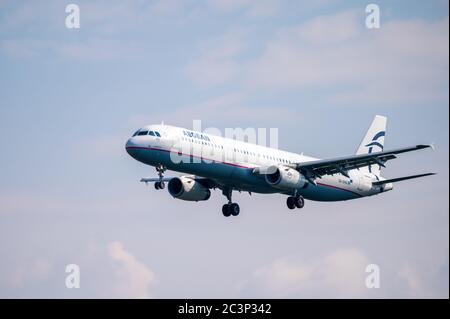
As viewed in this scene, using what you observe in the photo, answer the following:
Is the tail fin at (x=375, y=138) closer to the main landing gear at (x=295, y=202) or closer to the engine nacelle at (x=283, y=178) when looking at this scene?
the main landing gear at (x=295, y=202)

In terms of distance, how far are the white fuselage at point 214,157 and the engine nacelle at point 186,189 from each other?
2442 mm

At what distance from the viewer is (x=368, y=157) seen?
82500 millimetres

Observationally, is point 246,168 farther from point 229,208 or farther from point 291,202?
point 229,208

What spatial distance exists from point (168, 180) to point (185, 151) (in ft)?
38.5

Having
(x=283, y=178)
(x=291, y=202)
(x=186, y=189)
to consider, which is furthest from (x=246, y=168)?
(x=186, y=189)

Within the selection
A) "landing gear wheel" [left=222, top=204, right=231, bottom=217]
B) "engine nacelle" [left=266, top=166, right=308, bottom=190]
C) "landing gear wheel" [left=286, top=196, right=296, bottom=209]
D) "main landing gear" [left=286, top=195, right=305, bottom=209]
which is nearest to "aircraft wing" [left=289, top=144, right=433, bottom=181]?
"engine nacelle" [left=266, top=166, right=308, bottom=190]

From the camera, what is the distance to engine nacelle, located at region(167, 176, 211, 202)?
87.2 m

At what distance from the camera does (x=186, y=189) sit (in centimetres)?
8725

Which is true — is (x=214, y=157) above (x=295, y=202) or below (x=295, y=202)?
above

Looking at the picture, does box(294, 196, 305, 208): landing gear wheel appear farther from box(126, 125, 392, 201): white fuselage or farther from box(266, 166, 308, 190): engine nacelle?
box(266, 166, 308, 190): engine nacelle

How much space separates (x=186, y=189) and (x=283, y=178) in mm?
9346
